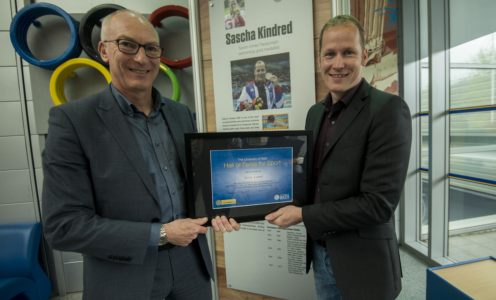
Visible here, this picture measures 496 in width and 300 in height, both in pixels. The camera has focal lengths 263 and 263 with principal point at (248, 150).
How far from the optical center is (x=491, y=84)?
2.76 m

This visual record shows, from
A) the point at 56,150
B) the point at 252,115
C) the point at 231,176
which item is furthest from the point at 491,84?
the point at 56,150

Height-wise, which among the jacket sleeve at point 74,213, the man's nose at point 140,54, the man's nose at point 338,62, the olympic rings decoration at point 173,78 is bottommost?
the jacket sleeve at point 74,213

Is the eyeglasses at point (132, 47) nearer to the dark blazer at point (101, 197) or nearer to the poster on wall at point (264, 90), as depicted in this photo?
the dark blazer at point (101, 197)

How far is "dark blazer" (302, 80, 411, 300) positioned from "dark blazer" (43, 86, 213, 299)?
0.73 m

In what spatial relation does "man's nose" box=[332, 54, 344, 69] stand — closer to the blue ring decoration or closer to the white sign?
the white sign

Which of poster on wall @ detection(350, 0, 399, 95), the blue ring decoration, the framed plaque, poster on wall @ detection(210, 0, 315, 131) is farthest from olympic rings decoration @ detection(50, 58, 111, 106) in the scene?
poster on wall @ detection(350, 0, 399, 95)

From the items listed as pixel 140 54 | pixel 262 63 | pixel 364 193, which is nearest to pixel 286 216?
pixel 364 193

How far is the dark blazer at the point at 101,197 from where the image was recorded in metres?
1.02

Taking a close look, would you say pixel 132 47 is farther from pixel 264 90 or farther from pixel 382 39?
pixel 382 39

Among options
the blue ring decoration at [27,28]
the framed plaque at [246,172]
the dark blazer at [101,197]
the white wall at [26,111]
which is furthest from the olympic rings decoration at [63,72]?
the framed plaque at [246,172]

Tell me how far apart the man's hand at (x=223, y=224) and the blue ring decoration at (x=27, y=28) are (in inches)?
91.8

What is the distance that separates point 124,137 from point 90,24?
6.71 feet

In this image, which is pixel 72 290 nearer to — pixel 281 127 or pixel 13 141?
pixel 13 141

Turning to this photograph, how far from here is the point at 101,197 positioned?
1.08 m
